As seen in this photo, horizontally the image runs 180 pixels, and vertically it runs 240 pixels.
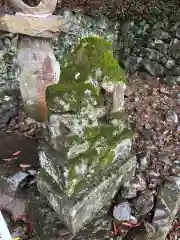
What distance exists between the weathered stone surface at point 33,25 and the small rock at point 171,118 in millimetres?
1687

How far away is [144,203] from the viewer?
307cm

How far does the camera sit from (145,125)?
4.02m

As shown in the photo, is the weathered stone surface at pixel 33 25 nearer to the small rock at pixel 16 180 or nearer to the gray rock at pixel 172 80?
the small rock at pixel 16 180

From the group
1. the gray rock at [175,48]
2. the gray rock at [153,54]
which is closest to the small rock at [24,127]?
the gray rock at [153,54]

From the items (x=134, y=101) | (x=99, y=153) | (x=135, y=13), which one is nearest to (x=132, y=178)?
(x=99, y=153)

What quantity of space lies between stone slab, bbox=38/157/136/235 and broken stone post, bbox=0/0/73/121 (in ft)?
3.97

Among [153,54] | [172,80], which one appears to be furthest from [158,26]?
[172,80]

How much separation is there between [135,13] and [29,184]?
9.61 feet

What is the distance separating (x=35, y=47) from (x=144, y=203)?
1.97 m

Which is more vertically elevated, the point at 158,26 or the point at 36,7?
the point at 36,7

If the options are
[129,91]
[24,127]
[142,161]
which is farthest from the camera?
[129,91]

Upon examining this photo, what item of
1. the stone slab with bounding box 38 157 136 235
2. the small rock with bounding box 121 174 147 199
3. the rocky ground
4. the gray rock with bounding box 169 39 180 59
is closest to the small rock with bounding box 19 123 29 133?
the rocky ground

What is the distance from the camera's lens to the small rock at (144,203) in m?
3.05

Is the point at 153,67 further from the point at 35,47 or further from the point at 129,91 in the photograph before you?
the point at 35,47
